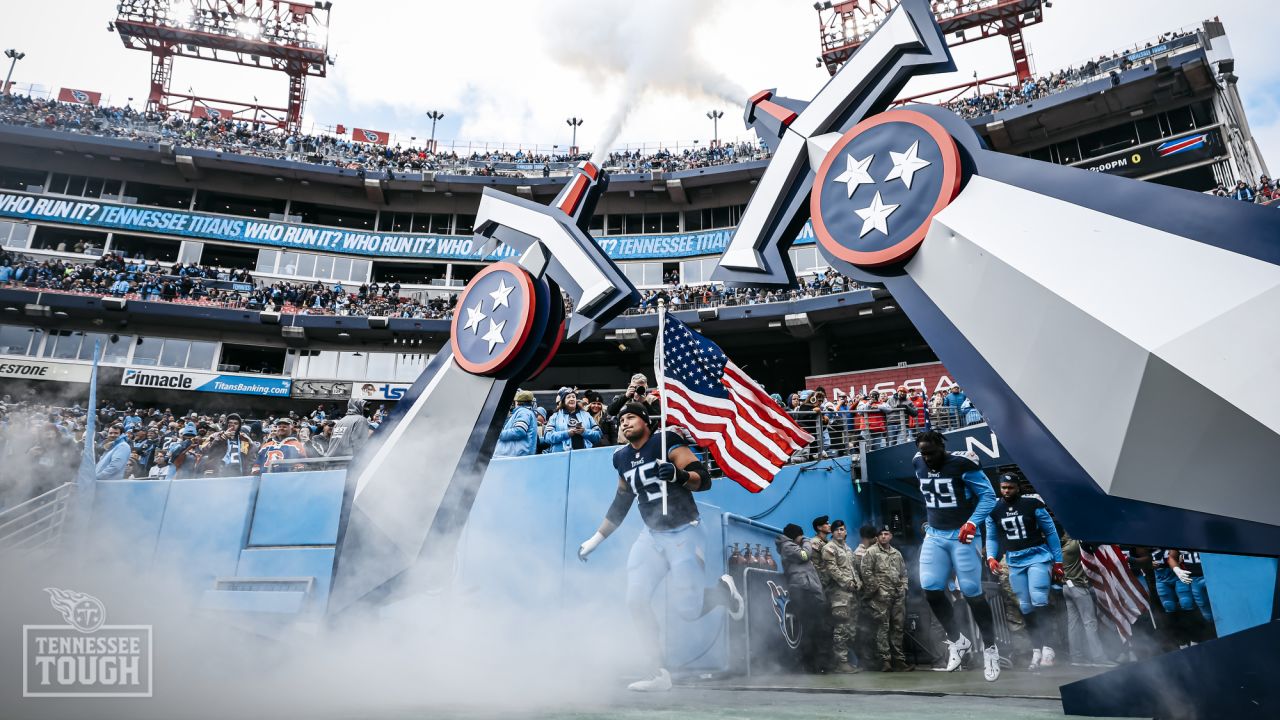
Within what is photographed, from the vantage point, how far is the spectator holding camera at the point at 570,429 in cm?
1000

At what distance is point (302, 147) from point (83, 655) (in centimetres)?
3714

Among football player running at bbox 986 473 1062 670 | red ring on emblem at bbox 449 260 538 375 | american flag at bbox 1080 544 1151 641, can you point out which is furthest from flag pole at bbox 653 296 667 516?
american flag at bbox 1080 544 1151 641

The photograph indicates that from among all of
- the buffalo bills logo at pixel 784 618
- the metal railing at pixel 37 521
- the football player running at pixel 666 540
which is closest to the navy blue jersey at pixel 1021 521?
the buffalo bills logo at pixel 784 618

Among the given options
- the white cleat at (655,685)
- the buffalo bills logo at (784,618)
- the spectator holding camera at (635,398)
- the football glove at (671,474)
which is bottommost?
the white cleat at (655,685)

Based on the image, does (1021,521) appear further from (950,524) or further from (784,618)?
(784,618)

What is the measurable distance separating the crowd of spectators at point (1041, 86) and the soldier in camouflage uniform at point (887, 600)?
23.4 m

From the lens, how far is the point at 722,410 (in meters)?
6.96

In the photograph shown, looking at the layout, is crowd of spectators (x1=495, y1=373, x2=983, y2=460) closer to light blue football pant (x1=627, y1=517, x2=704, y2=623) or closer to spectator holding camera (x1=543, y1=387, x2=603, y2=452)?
spectator holding camera (x1=543, y1=387, x2=603, y2=452)

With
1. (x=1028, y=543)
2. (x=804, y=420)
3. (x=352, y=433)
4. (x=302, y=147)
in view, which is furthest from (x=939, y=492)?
(x=302, y=147)

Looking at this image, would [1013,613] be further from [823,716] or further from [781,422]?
[823,716]

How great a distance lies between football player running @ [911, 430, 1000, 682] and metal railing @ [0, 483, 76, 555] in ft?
33.5

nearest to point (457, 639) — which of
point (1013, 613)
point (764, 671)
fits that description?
point (764, 671)

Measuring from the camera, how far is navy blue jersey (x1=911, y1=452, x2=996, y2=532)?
623 cm

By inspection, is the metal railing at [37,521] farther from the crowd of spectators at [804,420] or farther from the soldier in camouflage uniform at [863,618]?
the soldier in camouflage uniform at [863,618]
